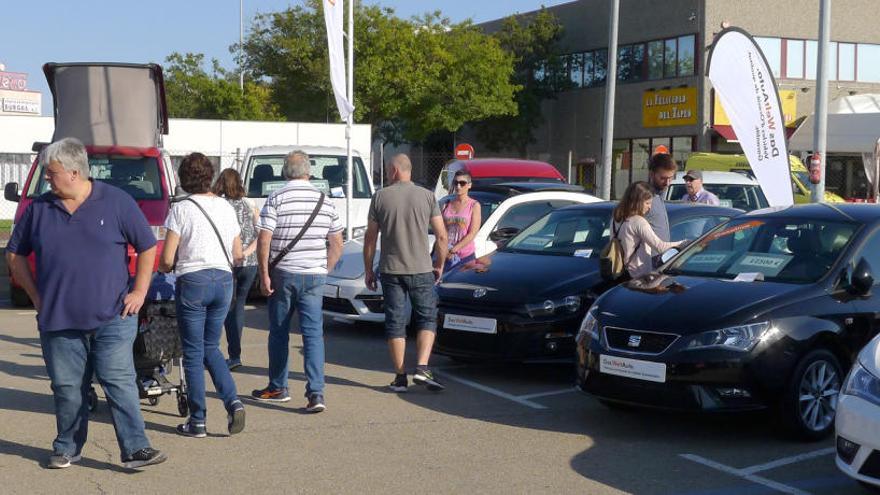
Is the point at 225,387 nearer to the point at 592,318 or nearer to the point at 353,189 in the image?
the point at 592,318

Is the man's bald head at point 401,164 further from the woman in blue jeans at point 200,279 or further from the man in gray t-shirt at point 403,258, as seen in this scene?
the woman in blue jeans at point 200,279

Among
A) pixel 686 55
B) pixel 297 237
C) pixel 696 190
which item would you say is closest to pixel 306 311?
pixel 297 237

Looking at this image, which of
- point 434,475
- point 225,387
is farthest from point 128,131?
point 434,475

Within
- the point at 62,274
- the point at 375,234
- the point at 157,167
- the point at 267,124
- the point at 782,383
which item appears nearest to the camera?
the point at 62,274

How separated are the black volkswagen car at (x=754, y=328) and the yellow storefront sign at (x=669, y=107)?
31.4 meters

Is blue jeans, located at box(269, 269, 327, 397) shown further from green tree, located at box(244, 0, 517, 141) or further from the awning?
green tree, located at box(244, 0, 517, 141)

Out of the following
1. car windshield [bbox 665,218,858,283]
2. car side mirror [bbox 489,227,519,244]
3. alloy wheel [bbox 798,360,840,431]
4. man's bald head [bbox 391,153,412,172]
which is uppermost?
man's bald head [bbox 391,153,412,172]

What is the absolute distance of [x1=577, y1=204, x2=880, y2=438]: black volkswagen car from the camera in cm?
705

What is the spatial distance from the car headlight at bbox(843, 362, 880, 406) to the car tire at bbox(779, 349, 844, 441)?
1.09 meters

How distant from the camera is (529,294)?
9125 mm

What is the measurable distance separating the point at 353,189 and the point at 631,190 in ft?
26.8

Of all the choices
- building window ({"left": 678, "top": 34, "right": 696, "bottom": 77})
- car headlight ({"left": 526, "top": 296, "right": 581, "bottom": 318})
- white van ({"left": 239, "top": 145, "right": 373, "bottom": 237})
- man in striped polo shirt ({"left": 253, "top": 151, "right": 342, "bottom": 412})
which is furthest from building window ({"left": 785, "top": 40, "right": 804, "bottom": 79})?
man in striped polo shirt ({"left": 253, "top": 151, "right": 342, "bottom": 412})

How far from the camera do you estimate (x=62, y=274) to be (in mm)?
6078

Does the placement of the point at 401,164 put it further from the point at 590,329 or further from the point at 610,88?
the point at 610,88
